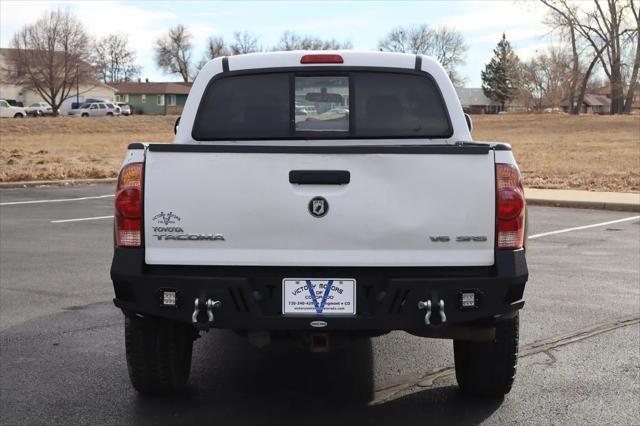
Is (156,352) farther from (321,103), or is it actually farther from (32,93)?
(32,93)

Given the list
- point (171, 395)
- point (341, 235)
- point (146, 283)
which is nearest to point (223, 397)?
point (171, 395)

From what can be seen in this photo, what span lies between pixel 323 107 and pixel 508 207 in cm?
156

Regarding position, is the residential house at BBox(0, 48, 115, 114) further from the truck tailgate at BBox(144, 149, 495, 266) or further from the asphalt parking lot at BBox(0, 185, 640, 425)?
the truck tailgate at BBox(144, 149, 495, 266)

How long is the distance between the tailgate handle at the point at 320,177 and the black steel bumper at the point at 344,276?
425mm

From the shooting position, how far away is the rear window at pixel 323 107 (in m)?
5.08

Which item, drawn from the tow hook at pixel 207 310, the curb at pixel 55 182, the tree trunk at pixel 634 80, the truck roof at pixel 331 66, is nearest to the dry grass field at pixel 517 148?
the curb at pixel 55 182

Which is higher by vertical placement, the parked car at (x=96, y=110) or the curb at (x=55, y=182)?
the parked car at (x=96, y=110)

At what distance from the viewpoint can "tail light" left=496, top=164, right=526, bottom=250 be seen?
4.05 m

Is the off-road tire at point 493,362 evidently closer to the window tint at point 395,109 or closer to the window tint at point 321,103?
the window tint at point 395,109

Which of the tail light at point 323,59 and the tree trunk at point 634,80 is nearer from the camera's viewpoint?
A: the tail light at point 323,59

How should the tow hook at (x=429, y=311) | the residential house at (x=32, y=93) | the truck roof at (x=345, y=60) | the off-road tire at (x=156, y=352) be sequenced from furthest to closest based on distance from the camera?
the residential house at (x=32, y=93), the truck roof at (x=345, y=60), the off-road tire at (x=156, y=352), the tow hook at (x=429, y=311)

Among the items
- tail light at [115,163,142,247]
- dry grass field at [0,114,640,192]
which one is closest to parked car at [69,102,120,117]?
dry grass field at [0,114,640,192]

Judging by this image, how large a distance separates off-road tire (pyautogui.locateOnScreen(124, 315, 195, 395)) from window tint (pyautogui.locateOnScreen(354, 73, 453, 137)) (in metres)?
1.64

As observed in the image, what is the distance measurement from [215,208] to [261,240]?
27 centimetres
